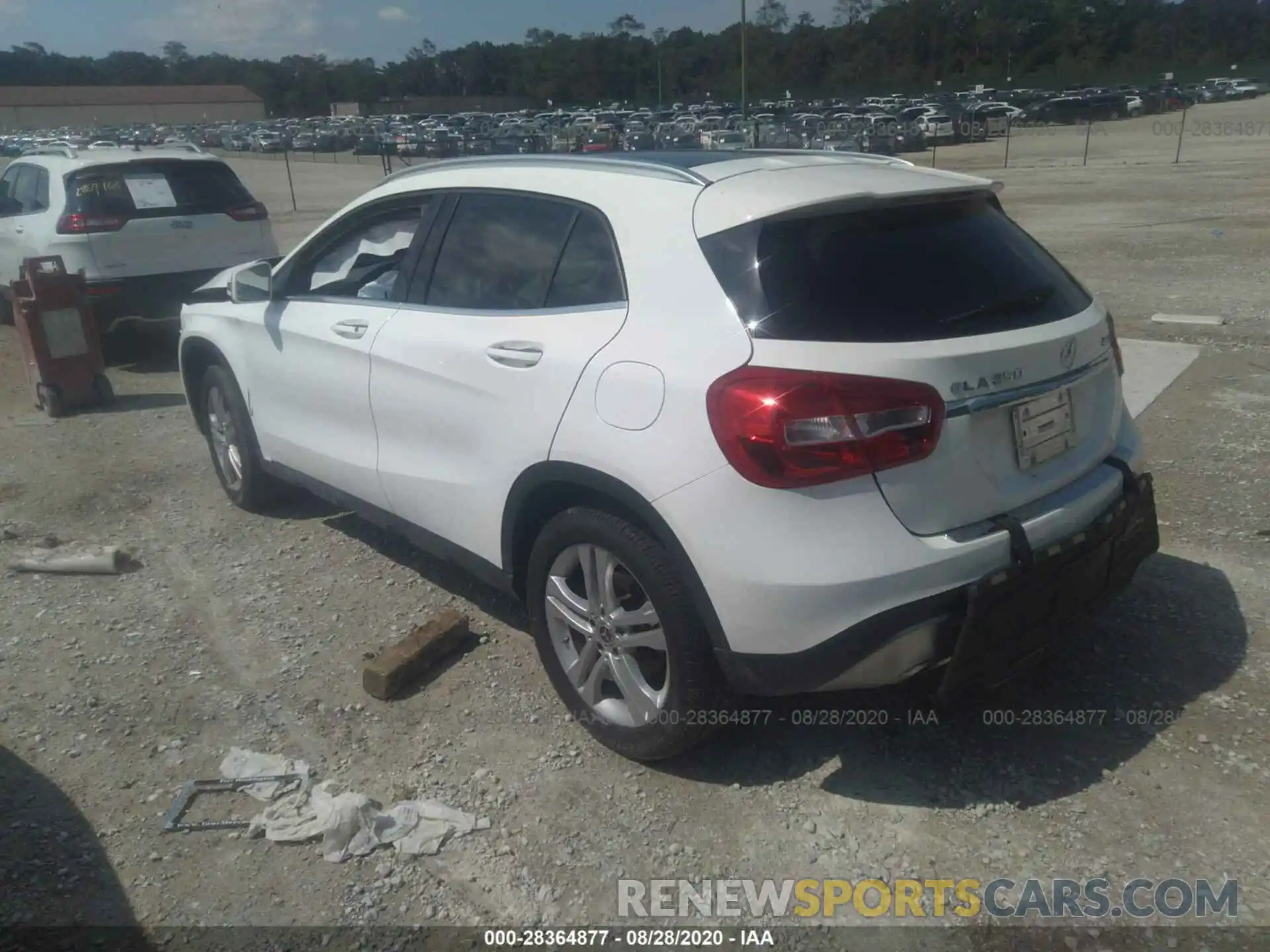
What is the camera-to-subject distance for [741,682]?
291cm

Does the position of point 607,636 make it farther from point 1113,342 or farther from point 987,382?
point 1113,342

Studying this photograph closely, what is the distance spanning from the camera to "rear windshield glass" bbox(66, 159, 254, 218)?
881 cm

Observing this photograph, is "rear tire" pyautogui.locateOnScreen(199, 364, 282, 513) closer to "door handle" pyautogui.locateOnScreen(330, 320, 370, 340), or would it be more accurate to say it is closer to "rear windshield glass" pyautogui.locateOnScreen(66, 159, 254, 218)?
"door handle" pyautogui.locateOnScreen(330, 320, 370, 340)

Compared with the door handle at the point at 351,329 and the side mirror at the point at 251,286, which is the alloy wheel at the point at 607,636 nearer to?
the door handle at the point at 351,329

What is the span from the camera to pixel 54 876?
2947 mm

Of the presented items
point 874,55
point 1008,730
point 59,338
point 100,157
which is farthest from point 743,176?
point 874,55

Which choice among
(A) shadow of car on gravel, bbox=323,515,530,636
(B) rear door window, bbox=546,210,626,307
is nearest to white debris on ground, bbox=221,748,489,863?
(A) shadow of car on gravel, bbox=323,515,530,636

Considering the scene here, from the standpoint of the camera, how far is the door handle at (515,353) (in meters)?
3.33

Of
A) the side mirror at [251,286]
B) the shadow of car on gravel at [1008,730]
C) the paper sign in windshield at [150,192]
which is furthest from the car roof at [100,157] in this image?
the shadow of car on gravel at [1008,730]

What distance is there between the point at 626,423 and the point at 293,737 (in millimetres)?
1655

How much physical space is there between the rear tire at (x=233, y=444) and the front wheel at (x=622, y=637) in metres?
2.41

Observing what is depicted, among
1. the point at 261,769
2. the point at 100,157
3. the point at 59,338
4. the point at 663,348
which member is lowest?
the point at 261,769

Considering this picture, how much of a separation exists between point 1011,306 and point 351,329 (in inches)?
99.0

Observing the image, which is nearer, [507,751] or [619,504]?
[619,504]
